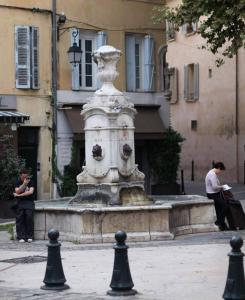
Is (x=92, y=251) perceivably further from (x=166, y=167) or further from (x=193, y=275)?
(x=166, y=167)

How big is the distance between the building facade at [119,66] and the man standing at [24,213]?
993 centimetres

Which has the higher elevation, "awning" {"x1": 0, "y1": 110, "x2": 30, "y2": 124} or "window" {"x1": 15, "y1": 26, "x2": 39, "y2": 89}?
"window" {"x1": 15, "y1": 26, "x2": 39, "y2": 89}

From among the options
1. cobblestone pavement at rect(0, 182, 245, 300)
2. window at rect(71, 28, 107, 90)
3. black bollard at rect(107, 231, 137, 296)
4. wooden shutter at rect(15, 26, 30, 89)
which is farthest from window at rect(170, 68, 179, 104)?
black bollard at rect(107, 231, 137, 296)

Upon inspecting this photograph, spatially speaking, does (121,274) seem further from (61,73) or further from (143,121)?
(143,121)

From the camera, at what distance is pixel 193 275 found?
1073cm

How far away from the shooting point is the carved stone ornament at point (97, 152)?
621 inches

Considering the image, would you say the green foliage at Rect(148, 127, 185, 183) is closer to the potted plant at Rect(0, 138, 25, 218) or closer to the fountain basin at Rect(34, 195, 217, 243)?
the potted plant at Rect(0, 138, 25, 218)

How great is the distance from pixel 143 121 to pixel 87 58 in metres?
2.99

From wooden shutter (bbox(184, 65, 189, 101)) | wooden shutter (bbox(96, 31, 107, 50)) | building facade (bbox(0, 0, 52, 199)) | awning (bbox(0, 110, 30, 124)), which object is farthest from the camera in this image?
wooden shutter (bbox(184, 65, 189, 101))

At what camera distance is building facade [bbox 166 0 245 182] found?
37.5m

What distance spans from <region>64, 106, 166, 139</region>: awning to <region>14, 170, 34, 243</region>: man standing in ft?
32.5

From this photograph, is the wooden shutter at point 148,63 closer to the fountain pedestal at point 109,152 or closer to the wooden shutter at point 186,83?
the fountain pedestal at point 109,152

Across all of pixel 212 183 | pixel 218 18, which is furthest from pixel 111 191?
pixel 218 18

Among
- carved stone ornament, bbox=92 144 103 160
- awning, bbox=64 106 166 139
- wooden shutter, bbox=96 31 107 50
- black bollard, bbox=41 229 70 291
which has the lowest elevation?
black bollard, bbox=41 229 70 291
